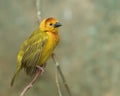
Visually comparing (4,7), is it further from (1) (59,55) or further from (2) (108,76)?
(2) (108,76)

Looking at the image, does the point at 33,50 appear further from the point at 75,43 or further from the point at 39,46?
the point at 75,43

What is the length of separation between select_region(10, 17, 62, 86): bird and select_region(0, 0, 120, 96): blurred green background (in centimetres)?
498

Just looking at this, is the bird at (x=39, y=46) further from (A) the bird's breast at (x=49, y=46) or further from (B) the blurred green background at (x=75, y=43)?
(B) the blurred green background at (x=75, y=43)

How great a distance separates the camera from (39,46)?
282 cm

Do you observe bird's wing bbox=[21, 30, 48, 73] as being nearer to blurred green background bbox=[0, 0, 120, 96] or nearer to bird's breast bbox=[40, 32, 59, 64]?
bird's breast bbox=[40, 32, 59, 64]

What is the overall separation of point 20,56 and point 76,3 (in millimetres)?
7485

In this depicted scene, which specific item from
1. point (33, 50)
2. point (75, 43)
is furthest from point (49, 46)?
point (75, 43)

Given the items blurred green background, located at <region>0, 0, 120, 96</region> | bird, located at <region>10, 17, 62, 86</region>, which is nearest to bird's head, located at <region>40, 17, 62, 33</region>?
bird, located at <region>10, 17, 62, 86</region>

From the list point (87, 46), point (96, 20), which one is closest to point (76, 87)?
point (87, 46)

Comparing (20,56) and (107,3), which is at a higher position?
(20,56)

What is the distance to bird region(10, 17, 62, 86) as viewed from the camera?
2.61 meters

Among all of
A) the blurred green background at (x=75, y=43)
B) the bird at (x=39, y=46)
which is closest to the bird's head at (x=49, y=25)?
the bird at (x=39, y=46)

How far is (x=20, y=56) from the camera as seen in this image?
2676mm

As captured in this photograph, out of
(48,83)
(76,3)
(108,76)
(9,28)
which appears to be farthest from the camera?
(76,3)
